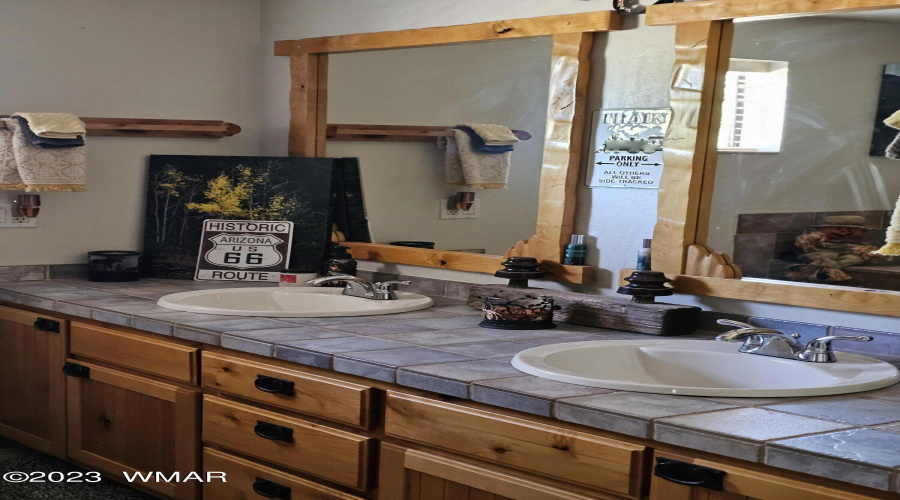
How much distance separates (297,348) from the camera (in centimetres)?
228

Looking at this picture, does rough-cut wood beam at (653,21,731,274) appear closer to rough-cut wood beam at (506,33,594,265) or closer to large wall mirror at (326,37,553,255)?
rough-cut wood beam at (506,33,594,265)

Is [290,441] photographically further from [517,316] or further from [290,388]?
[517,316]

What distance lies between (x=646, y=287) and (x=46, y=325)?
1.80m

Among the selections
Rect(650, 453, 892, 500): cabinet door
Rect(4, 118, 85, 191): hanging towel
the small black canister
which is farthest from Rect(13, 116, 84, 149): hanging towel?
Rect(650, 453, 892, 500): cabinet door

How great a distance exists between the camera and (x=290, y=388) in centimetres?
229

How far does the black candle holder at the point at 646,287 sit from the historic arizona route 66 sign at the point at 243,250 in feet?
4.49

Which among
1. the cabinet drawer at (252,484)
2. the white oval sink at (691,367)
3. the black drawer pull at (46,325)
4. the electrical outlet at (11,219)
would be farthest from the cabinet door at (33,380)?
the white oval sink at (691,367)

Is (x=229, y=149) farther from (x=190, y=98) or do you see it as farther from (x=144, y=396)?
(x=144, y=396)

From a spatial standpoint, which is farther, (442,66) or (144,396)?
(442,66)

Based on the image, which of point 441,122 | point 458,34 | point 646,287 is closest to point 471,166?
point 441,122

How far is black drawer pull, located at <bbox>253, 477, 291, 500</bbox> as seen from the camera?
2.33 m

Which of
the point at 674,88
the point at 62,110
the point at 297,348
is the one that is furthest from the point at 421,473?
the point at 62,110

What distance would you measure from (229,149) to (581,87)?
5.22ft

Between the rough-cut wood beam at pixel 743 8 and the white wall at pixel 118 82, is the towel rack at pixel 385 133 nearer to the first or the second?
the white wall at pixel 118 82
